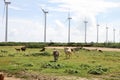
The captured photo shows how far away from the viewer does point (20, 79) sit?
2605cm

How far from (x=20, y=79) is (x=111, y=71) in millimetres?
7663

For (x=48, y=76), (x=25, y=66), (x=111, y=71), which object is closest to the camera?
(x=48, y=76)

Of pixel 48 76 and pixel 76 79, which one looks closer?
pixel 76 79

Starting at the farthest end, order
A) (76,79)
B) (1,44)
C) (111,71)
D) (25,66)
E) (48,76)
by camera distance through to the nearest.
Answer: (1,44) < (25,66) < (111,71) < (48,76) < (76,79)

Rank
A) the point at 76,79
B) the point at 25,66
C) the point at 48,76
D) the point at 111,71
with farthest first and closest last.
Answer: the point at 25,66 → the point at 111,71 → the point at 48,76 → the point at 76,79

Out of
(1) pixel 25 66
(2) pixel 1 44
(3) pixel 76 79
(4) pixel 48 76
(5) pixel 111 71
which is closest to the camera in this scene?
(3) pixel 76 79

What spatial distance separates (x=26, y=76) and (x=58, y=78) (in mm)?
3109

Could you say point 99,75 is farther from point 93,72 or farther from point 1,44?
point 1,44

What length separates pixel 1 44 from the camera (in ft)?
319

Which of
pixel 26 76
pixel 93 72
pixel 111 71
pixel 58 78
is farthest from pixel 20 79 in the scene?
pixel 111 71

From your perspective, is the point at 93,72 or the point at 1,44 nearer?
the point at 93,72

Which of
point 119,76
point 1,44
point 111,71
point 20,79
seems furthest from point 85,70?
point 1,44

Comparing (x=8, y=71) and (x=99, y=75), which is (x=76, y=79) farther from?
(x=8, y=71)

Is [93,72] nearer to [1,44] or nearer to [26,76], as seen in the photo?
[26,76]
